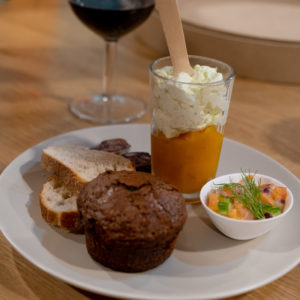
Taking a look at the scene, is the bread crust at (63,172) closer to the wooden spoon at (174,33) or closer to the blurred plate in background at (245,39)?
the wooden spoon at (174,33)

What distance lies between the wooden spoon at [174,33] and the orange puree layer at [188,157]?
0.16 metres

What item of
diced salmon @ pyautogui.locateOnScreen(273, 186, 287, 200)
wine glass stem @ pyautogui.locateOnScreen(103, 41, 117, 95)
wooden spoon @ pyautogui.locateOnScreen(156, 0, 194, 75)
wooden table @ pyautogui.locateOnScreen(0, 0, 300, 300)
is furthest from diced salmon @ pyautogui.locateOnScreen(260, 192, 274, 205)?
wine glass stem @ pyautogui.locateOnScreen(103, 41, 117, 95)

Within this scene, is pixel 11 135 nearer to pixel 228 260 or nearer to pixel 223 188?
pixel 223 188

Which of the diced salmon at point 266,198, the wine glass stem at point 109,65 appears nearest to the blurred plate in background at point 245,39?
the wine glass stem at point 109,65

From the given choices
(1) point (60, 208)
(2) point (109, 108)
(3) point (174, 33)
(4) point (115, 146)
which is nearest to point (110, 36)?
(2) point (109, 108)

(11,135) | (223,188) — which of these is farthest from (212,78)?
(11,135)

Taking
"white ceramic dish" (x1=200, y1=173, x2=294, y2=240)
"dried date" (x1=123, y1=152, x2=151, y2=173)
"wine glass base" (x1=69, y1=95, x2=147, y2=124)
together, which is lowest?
"wine glass base" (x1=69, y1=95, x2=147, y2=124)

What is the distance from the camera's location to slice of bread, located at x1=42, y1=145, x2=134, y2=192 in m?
1.22

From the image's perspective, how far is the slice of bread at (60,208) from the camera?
109 cm

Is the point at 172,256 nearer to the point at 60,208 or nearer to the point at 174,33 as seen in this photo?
the point at 60,208

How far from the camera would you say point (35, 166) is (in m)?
1.32

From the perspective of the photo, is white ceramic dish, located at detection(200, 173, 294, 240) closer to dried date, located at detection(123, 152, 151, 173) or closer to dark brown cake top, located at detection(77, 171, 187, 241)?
dark brown cake top, located at detection(77, 171, 187, 241)

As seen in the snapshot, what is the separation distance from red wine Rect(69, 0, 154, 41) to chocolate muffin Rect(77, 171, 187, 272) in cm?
78

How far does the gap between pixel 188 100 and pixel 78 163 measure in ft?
1.11
